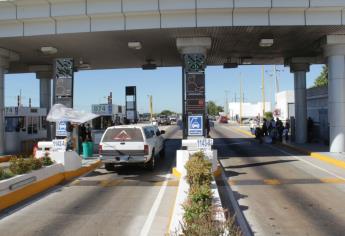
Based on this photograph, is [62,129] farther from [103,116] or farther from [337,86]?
[103,116]

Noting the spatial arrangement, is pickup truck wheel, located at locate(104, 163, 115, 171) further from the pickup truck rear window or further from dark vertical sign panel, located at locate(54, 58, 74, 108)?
dark vertical sign panel, located at locate(54, 58, 74, 108)

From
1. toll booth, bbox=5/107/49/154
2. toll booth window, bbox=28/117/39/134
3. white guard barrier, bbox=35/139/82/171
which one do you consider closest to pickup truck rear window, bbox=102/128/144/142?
white guard barrier, bbox=35/139/82/171

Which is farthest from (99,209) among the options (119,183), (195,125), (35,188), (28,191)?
(195,125)

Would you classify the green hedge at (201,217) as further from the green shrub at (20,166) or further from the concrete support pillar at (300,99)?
the concrete support pillar at (300,99)

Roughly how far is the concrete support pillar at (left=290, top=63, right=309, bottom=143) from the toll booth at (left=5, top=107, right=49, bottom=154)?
657 inches

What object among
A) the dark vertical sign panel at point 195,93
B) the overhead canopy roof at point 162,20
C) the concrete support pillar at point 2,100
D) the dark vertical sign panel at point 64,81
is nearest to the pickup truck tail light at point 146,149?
the dark vertical sign panel at point 195,93

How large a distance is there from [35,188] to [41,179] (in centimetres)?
64

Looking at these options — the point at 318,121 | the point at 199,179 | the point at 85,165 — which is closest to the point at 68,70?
the point at 85,165

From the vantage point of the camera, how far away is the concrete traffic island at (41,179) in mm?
10992

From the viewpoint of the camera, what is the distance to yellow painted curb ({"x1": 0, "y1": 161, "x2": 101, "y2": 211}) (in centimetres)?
1092

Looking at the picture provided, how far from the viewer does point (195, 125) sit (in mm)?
18281

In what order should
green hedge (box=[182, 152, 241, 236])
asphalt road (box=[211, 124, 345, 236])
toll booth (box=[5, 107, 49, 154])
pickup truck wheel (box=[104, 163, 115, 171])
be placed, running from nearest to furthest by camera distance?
green hedge (box=[182, 152, 241, 236])
asphalt road (box=[211, 124, 345, 236])
pickup truck wheel (box=[104, 163, 115, 171])
toll booth (box=[5, 107, 49, 154])

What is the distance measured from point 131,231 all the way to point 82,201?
11.5 ft

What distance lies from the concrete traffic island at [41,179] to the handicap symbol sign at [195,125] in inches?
179
